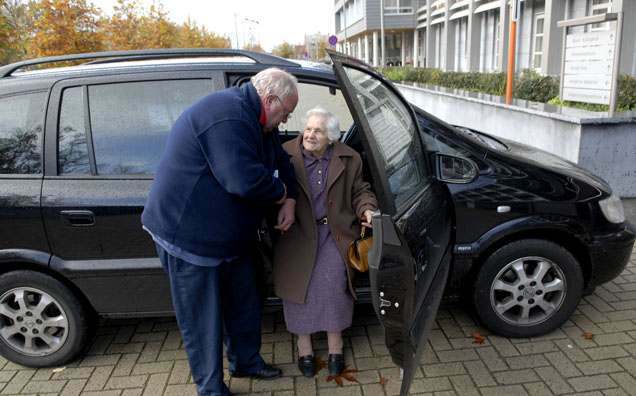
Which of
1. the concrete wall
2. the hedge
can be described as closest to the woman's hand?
the concrete wall

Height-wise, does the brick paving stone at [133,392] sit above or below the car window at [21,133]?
below

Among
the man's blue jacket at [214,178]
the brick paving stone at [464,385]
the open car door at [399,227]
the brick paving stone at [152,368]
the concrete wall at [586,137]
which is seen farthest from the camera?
the concrete wall at [586,137]

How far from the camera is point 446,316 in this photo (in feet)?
11.6

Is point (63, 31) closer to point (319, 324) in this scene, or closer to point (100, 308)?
point (100, 308)

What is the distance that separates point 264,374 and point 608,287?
273 centimetres

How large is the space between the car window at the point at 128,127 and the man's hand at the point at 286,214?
80 centimetres

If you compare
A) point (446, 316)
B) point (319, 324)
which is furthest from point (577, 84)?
point (319, 324)

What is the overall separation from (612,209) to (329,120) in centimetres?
187

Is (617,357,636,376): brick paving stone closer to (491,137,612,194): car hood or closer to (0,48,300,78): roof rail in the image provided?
(491,137,612,194): car hood

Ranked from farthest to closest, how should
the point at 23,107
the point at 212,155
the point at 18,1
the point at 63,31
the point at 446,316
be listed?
the point at 18,1, the point at 63,31, the point at 446,316, the point at 23,107, the point at 212,155

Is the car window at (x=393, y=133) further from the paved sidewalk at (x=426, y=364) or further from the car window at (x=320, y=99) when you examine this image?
the paved sidewalk at (x=426, y=364)

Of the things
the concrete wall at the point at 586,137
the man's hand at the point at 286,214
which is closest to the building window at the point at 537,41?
the concrete wall at the point at 586,137

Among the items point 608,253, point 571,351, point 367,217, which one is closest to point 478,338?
point 571,351

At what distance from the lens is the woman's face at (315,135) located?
8.95 feet
